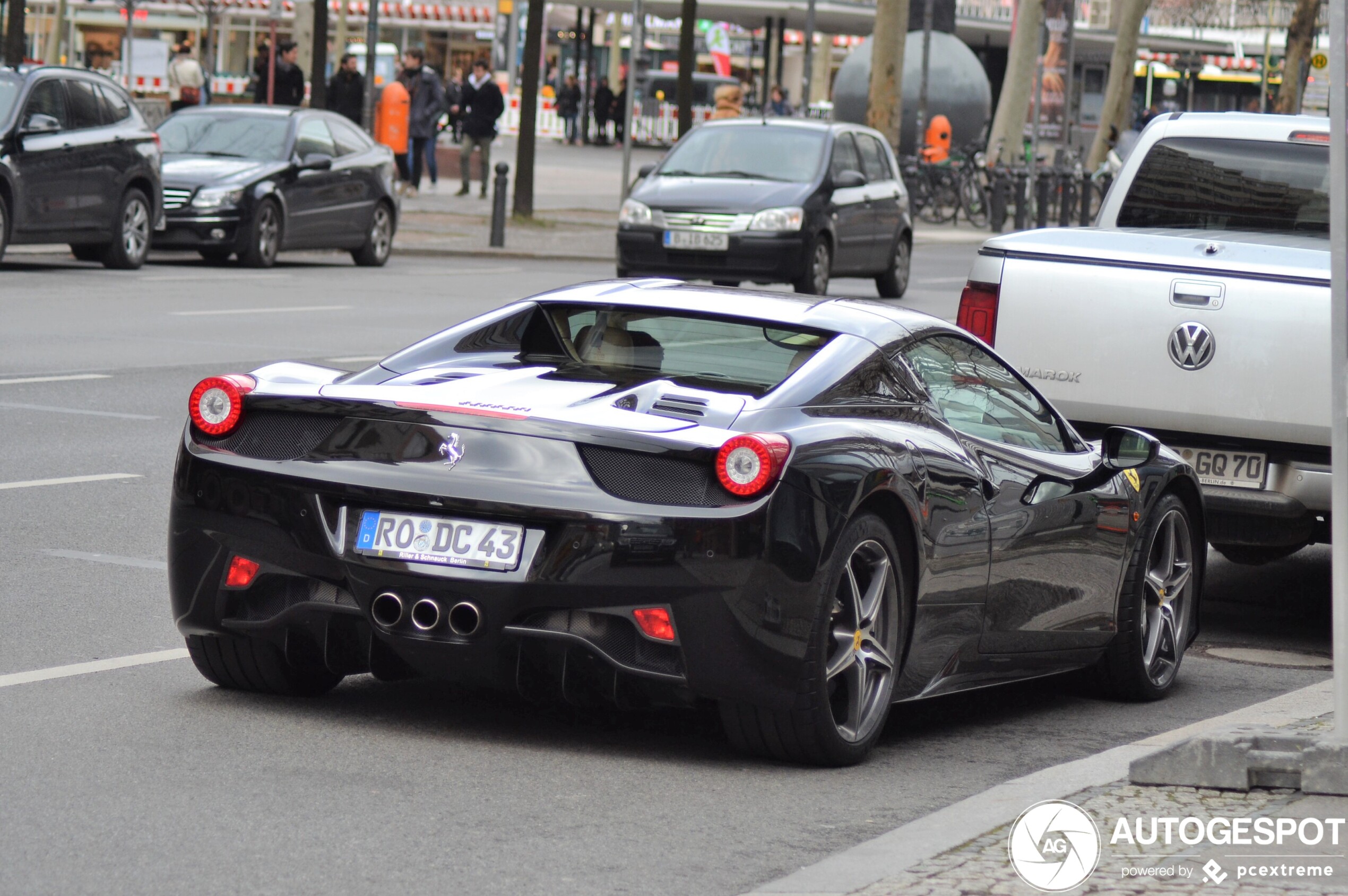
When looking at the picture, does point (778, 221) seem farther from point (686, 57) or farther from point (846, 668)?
point (846, 668)

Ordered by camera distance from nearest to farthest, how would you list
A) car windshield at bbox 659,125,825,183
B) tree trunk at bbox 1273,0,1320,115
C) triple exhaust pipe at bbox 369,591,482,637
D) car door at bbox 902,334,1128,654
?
1. triple exhaust pipe at bbox 369,591,482,637
2. car door at bbox 902,334,1128,654
3. car windshield at bbox 659,125,825,183
4. tree trunk at bbox 1273,0,1320,115

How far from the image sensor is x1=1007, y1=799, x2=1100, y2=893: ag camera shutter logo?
4.50 meters

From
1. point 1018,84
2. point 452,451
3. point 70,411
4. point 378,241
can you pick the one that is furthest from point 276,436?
point 1018,84

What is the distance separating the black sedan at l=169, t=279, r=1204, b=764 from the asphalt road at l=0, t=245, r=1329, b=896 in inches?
7.8

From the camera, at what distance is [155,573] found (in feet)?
26.7

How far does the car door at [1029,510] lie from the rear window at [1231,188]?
131 inches

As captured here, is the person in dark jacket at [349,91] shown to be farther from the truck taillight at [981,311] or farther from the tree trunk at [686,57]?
the truck taillight at [981,311]

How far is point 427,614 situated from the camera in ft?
18.0

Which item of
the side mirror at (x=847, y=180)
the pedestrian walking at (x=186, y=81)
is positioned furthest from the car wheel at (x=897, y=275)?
the pedestrian walking at (x=186, y=81)

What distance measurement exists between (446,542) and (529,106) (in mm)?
27152

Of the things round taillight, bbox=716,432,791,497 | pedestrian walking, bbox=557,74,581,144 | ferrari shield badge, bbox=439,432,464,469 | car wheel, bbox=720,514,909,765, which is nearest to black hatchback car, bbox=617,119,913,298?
car wheel, bbox=720,514,909,765

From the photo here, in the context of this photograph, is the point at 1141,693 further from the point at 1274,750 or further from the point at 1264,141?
the point at 1264,141

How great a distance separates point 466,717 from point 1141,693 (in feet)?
7.62

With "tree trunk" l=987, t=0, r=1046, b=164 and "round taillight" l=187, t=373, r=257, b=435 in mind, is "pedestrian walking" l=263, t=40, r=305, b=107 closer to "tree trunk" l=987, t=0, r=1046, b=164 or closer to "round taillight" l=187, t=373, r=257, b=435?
"tree trunk" l=987, t=0, r=1046, b=164
